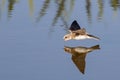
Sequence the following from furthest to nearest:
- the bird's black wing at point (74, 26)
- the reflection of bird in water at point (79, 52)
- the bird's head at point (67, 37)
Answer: the bird's black wing at point (74, 26)
the bird's head at point (67, 37)
the reflection of bird in water at point (79, 52)

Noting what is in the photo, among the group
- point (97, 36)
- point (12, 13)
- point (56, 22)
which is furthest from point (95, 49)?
point (12, 13)

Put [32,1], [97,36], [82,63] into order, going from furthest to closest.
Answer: [32,1]
[97,36]
[82,63]

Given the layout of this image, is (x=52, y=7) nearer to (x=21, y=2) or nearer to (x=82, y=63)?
(x=21, y=2)

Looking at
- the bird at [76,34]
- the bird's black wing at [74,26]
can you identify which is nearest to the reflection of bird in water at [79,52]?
the bird at [76,34]

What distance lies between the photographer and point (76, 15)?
5.85m

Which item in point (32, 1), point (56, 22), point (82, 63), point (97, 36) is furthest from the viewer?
point (32, 1)

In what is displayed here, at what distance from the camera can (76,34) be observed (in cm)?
545

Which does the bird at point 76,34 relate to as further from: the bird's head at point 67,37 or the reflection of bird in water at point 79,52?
the reflection of bird in water at point 79,52

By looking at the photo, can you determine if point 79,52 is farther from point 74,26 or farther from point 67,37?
point 74,26

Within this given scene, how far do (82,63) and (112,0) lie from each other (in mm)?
1754

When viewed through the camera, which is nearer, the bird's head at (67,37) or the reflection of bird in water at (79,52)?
the reflection of bird in water at (79,52)

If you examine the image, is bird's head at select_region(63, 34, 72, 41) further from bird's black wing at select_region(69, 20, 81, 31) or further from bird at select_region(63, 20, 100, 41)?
bird's black wing at select_region(69, 20, 81, 31)

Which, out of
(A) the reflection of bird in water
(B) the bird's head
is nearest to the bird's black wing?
(B) the bird's head

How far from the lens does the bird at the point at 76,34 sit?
5320mm
